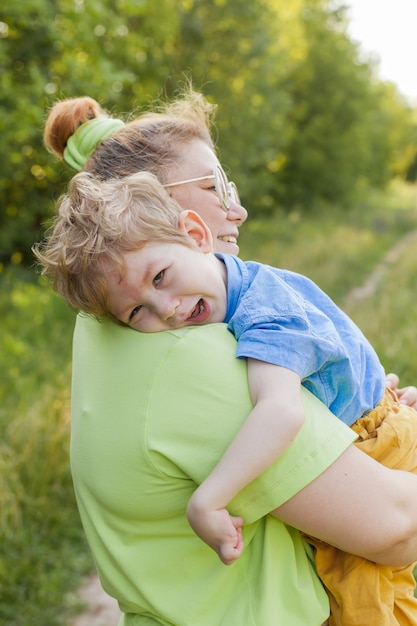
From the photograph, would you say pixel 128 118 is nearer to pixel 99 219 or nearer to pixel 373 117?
pixel 99 219

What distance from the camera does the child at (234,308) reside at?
1.52m

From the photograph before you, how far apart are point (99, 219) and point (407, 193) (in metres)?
43.0

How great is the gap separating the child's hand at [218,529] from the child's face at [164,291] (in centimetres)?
41

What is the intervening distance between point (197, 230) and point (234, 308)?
218 millimetres

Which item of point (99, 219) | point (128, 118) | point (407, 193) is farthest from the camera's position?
point (407, 193)

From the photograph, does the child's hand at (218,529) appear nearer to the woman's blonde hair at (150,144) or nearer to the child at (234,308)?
the child at (234,308)

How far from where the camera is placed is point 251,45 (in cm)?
1659

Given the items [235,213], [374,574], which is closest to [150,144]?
[235,213]

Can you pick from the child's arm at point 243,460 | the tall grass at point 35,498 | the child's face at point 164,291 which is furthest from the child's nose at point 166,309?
the tall grass at point 35,498

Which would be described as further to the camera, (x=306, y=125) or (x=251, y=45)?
(x=306, y=125)

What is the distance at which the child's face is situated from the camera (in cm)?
158

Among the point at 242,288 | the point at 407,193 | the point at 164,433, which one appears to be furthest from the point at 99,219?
the point at 407,193

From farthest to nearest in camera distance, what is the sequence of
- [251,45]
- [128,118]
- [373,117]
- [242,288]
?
[373,117]
[251,45]
[128,118]
[242,288]

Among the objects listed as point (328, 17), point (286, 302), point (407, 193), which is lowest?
point (407, 193)
